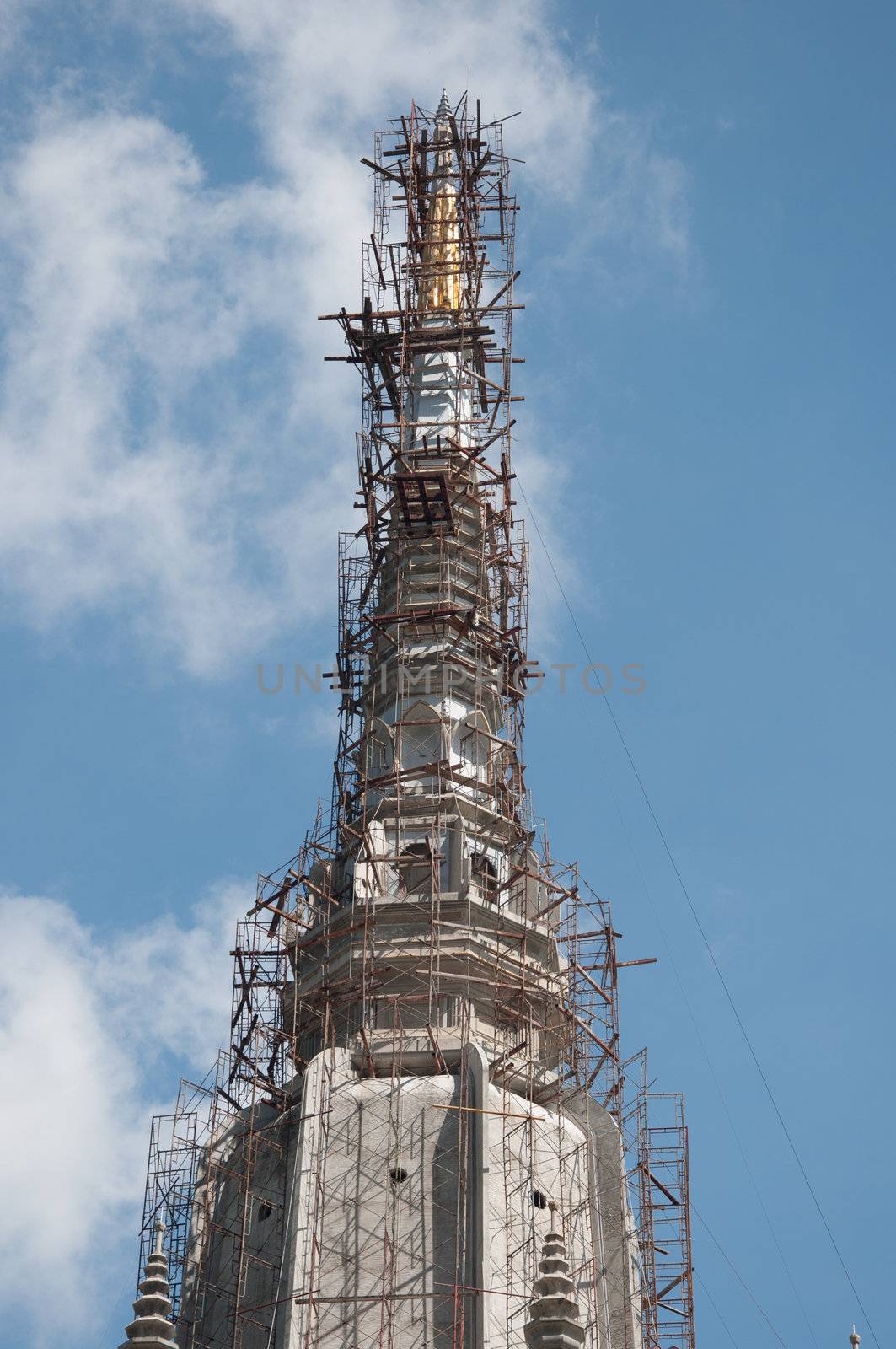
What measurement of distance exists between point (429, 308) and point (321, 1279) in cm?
3366

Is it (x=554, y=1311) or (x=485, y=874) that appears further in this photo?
(x=485, y=874)

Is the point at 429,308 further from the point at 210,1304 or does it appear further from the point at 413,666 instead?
the point at 210,1304

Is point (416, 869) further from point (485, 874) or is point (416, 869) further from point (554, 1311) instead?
point (554, 1311)

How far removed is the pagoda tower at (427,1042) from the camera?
5759 centimetres

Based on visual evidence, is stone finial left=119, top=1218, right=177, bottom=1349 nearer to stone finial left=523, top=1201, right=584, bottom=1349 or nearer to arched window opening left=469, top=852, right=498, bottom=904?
stone finial left=523, top=1201, right=584, bottom=1349

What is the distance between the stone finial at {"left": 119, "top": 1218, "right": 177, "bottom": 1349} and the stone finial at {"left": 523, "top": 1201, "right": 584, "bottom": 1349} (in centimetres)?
720

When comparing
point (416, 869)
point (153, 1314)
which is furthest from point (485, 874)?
point (153, 1314)

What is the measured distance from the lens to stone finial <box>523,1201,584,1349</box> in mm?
50250

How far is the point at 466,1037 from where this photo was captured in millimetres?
61844

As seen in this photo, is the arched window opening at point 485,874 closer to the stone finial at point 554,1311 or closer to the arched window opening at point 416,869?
the arched window opening at point 416,869

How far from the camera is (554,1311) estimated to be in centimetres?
5081

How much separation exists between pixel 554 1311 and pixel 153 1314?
867 centimetres

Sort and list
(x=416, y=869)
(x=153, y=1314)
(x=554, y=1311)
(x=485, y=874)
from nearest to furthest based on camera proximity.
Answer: (x=554, y=1311), (x=153, y=1314), (x=416, y=869), (x=485, y=874)

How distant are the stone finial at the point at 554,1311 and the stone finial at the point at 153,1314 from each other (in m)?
7.20
